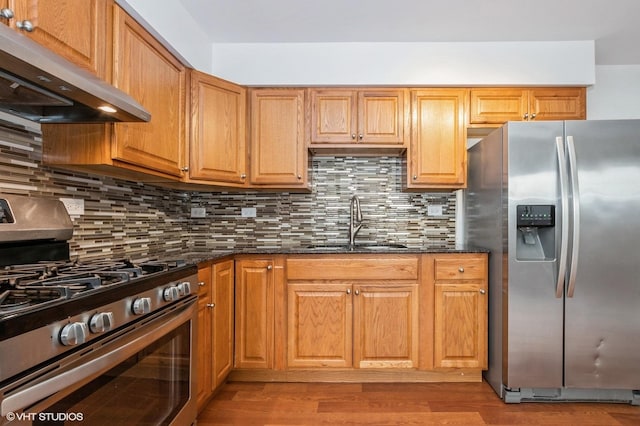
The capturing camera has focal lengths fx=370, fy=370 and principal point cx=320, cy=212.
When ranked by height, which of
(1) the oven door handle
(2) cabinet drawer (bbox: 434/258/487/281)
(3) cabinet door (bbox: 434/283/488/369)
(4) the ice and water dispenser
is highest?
(4) the ice and water dispenser

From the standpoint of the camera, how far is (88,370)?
1030 mm

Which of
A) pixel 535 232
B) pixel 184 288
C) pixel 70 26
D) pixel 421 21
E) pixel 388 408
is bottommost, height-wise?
pixel 388 408

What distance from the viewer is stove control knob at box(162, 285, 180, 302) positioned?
1446mm

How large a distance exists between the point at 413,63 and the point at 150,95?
184cm

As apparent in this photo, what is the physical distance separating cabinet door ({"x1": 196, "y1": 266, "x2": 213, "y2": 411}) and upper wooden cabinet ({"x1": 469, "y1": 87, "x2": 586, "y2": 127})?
7.06 feet

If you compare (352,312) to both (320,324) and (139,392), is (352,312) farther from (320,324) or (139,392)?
(139,392)

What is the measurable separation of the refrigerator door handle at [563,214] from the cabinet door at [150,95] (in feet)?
7.40

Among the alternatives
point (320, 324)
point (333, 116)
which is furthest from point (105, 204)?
point (333, 116)

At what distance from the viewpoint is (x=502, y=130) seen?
2.31 meters

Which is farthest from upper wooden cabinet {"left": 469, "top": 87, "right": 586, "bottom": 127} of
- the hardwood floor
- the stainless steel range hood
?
the stainless steel range hood

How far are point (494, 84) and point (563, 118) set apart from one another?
58 cm

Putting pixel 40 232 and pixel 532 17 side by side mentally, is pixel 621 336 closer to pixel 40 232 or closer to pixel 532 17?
pixel 532 17

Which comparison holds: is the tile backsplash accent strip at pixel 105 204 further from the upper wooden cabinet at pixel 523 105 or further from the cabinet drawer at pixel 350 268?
the upper wooden cabinet at pixel 523 105

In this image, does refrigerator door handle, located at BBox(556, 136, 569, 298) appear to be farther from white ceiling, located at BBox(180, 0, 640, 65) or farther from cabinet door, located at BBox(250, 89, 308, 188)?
cabinet door, located at BBox(250, 89, 308, 188)
